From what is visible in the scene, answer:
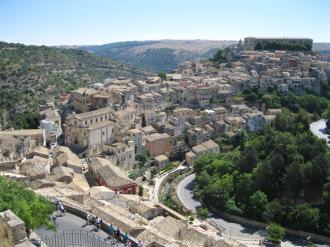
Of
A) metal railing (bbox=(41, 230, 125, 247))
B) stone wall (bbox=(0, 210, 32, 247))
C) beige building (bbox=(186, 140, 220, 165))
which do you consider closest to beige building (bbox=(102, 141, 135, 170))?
beige building (bbox=(186, 140, 220, 165))

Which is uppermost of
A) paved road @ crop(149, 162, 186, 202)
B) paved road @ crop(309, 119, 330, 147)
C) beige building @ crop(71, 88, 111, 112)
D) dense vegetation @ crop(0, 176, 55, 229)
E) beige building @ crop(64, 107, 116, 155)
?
dense vegetation @ crop(0, 176, 55, 229)

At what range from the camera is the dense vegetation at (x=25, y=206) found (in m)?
14.2

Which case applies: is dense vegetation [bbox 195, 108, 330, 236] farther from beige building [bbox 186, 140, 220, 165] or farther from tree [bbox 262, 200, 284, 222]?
beige building [bbox 186, 140, 220, 165]

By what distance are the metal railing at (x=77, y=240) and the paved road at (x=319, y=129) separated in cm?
3592

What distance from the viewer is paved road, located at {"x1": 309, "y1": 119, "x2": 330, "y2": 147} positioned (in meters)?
48.6

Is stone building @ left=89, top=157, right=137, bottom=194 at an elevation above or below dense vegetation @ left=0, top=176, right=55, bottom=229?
below

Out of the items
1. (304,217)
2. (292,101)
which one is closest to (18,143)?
(304,217)

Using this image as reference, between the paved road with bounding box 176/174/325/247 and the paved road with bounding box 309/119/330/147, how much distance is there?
1661 cm

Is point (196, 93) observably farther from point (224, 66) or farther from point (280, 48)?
point (280, 48)

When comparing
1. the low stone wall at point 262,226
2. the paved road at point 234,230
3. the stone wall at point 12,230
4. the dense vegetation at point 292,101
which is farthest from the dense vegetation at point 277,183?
the stone wall at point 12,230

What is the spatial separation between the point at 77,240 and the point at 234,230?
63.2ft

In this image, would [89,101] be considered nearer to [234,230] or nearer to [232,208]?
[232,208]

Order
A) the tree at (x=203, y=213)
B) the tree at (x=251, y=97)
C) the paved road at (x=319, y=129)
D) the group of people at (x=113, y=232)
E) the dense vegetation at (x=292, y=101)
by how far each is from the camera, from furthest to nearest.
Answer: the tree at (x=251, y=97) → the dense vegetation at (x=292, y=101) → the paved road at (x=319, y=129) → the tree at (x=203, y=213) → the group of people at (x=113, y=232)

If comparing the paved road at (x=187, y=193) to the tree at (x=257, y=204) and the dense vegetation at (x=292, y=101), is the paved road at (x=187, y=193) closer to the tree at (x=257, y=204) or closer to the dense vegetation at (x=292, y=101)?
the tree at (x=257, y=204)
